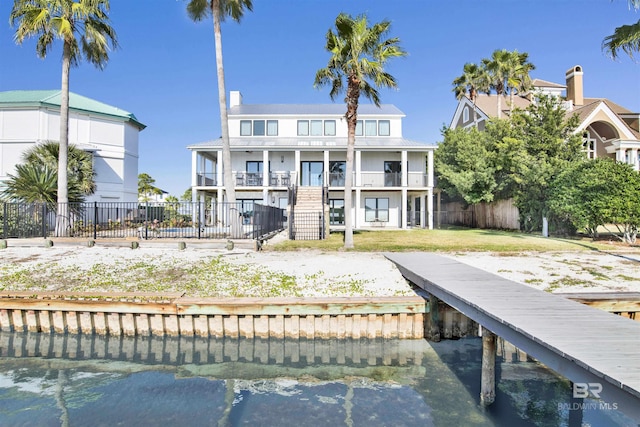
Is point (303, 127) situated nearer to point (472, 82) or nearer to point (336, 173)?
point (336, 173)

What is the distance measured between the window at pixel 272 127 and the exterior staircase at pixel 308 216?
7739mm

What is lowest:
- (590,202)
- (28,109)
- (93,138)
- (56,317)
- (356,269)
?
(56,317)

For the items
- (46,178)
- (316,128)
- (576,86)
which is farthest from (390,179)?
(46,178)

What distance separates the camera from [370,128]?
2919 cm

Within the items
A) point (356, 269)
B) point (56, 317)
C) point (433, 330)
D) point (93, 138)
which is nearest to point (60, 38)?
point (93, 138)

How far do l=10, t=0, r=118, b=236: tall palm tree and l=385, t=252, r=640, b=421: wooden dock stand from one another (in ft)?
55.4

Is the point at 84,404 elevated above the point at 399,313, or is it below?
below

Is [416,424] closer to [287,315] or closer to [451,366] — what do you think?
[451,366]

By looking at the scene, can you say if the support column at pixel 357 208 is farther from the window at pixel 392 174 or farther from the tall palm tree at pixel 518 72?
the tall palm tree at pixel 518 72

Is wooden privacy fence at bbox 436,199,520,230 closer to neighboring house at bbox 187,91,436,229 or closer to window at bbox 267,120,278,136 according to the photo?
neighboring house at bbox 187,91,436,229

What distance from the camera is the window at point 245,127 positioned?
2928 centimetres

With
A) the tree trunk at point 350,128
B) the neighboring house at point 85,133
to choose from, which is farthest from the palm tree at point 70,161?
the tree trunk at point 350,128

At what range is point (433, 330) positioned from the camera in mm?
8102

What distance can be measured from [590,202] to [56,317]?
20183 millimetres
